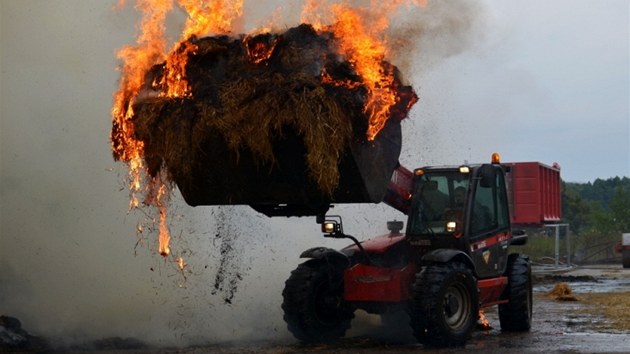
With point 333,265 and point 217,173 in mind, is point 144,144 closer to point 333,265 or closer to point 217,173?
point 217,173

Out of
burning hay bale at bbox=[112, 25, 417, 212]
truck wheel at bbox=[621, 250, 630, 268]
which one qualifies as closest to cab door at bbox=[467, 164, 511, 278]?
burning hay bale at bbox=[112, 25, 417, 212]

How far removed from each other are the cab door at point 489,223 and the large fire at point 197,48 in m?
2.29

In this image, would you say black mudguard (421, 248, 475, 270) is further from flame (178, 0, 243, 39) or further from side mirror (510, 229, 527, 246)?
flame (178, 0, 243, 39)

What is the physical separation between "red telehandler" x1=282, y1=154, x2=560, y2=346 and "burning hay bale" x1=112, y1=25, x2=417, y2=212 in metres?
1.33

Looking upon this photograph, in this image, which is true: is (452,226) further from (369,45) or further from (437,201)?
(369,45)

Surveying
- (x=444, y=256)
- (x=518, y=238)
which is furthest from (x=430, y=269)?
(x=518, y=238)

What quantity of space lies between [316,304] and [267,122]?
342cm

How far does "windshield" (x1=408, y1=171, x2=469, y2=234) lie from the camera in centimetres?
1230

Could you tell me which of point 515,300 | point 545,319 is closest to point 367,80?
point 515,300

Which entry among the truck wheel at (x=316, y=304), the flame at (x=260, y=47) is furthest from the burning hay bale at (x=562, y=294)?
the flame at (x=260, y=47)

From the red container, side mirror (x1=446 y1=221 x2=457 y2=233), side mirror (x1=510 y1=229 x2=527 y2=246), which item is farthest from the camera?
the red container

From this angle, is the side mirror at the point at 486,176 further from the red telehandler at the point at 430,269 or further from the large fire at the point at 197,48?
the large fire at the point at 197,48

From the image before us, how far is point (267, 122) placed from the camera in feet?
32.0

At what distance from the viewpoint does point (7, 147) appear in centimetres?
1491
